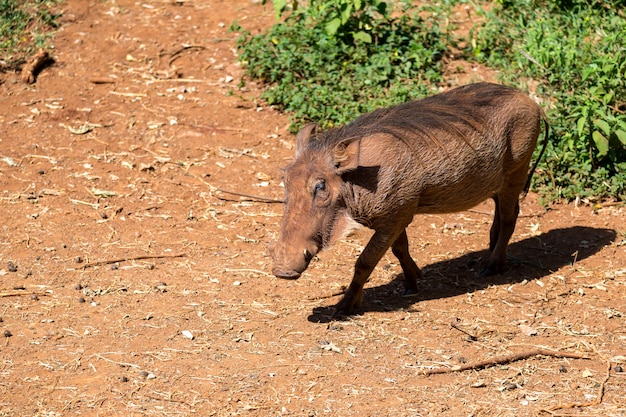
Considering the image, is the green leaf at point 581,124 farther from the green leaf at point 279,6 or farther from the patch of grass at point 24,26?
the patch of grass at point 24,26

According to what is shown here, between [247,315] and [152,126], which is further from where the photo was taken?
[152,126]

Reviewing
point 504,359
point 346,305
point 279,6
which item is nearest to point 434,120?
point 346,305

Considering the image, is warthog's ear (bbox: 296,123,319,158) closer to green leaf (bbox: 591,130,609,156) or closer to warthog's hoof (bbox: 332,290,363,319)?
warthog's hoof (bbox: 332,290,363,319)

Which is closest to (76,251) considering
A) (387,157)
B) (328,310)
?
(328,310)

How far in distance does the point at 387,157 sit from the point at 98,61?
4416mm

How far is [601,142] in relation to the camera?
6.53m

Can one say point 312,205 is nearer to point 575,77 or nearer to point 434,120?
point 434,120

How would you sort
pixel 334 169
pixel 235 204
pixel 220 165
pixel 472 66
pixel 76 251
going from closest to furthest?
pixel 334 169 < pixel 76 251 < pixel 235 204 < pixel 220 165 < pixel 472 66

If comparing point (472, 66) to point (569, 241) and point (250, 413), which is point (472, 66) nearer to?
point (569, 241)

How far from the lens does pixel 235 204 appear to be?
6781 mm

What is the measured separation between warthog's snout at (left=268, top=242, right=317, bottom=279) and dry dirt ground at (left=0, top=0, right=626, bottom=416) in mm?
400

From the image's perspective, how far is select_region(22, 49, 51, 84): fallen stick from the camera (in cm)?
819

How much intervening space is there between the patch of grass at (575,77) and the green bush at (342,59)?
24.8 inches

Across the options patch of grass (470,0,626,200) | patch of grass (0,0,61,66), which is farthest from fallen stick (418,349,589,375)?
patch of grass (0,0,61,66)
